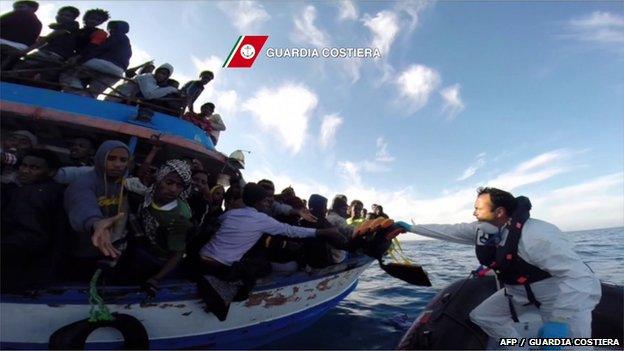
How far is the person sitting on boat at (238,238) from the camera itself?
3.70 metres

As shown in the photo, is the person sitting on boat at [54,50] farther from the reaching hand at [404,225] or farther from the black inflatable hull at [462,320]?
the black inflatable hull at [462,320]

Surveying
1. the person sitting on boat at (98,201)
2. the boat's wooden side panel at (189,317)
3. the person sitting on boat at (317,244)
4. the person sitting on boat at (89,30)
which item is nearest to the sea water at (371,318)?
the boat's wooden side panel at (189,317)

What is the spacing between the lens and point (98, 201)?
296cm

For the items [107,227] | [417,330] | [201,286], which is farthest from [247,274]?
[417,330]

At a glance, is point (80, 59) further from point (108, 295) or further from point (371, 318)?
point (371, 318)

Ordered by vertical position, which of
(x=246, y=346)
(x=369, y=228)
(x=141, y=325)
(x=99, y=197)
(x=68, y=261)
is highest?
(x=99, y=197)

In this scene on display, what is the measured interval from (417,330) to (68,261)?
4245 mm

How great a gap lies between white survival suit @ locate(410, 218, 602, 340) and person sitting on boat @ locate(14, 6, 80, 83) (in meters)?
7.32

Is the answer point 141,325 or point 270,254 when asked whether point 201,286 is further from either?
point 270,254

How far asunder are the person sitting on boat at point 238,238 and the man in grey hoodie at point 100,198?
983mm

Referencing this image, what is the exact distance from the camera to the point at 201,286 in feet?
11.5

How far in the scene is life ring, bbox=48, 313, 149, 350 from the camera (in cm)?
290

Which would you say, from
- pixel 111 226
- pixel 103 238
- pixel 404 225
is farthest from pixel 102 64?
pixel 404 225

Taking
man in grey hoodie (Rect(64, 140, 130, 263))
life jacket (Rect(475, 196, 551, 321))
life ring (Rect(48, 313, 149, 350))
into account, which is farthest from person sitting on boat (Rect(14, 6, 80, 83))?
life jacket (Rect(475, 196, 551, 321))
